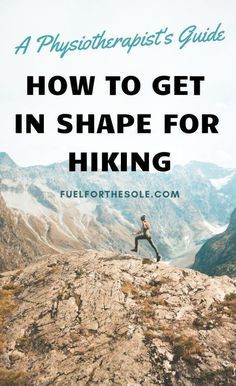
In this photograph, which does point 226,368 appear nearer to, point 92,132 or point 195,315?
point 195,315

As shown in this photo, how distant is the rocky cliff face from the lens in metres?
20.4

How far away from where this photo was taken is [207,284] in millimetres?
27344

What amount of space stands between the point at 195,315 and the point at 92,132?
26619mm

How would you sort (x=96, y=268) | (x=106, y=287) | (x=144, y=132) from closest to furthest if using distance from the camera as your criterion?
1. (x=106, y=287)
2. (x=96, y=268)
3. (x=144, y=132)

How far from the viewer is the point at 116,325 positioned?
23453 mm

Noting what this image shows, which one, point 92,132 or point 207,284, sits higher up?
point 92,132

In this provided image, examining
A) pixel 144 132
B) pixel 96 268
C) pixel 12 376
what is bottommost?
pixel 12 376

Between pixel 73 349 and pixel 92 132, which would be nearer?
pixel 73 349

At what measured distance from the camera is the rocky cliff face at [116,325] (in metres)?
20.4

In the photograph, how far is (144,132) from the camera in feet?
152

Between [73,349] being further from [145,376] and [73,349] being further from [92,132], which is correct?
[92,132]

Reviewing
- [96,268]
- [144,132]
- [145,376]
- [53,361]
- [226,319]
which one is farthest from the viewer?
[144,132]

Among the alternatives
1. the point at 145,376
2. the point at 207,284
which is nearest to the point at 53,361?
the point at 145,376

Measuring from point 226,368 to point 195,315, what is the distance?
4.48 meters
